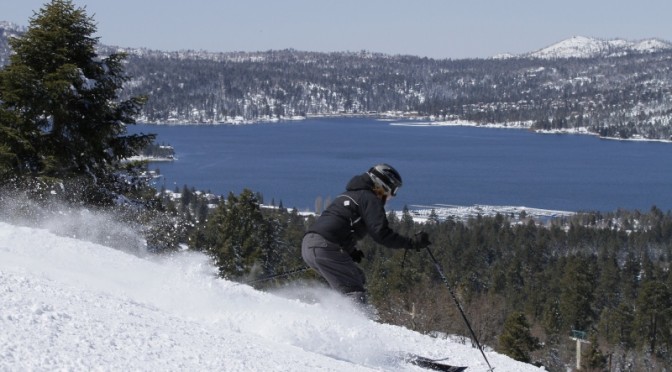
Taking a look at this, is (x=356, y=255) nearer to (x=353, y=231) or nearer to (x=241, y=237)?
(x=353, y=231)

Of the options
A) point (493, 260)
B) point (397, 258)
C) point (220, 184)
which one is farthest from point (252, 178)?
point (397, 258)

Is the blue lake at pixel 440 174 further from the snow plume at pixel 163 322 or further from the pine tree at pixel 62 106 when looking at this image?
the snow plume at pixel 163 322

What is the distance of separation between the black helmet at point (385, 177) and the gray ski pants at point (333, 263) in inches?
30.8

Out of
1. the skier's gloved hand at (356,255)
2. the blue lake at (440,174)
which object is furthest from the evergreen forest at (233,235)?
the blue lake at (440,174)

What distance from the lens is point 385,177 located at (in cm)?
733

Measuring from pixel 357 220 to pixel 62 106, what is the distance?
1554cm

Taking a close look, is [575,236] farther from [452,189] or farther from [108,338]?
[108,338]

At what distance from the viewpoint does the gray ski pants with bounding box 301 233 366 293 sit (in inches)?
297

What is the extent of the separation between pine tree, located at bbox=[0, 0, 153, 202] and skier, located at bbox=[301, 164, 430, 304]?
1404 cm

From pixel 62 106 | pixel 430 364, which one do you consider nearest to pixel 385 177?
pixel 430 364

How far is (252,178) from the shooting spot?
126188mm

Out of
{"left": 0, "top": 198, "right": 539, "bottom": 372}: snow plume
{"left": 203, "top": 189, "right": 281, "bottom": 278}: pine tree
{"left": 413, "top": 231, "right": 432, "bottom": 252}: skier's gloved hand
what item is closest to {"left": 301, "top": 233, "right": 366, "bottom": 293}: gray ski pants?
{"left": 0, "top": 198, "right": 539, "bottom": 372}: snow plume

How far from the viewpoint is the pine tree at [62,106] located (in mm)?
20266

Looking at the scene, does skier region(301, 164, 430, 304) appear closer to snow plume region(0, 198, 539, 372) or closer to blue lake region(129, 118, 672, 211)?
snow plume region(0, 198, 539, 372)
